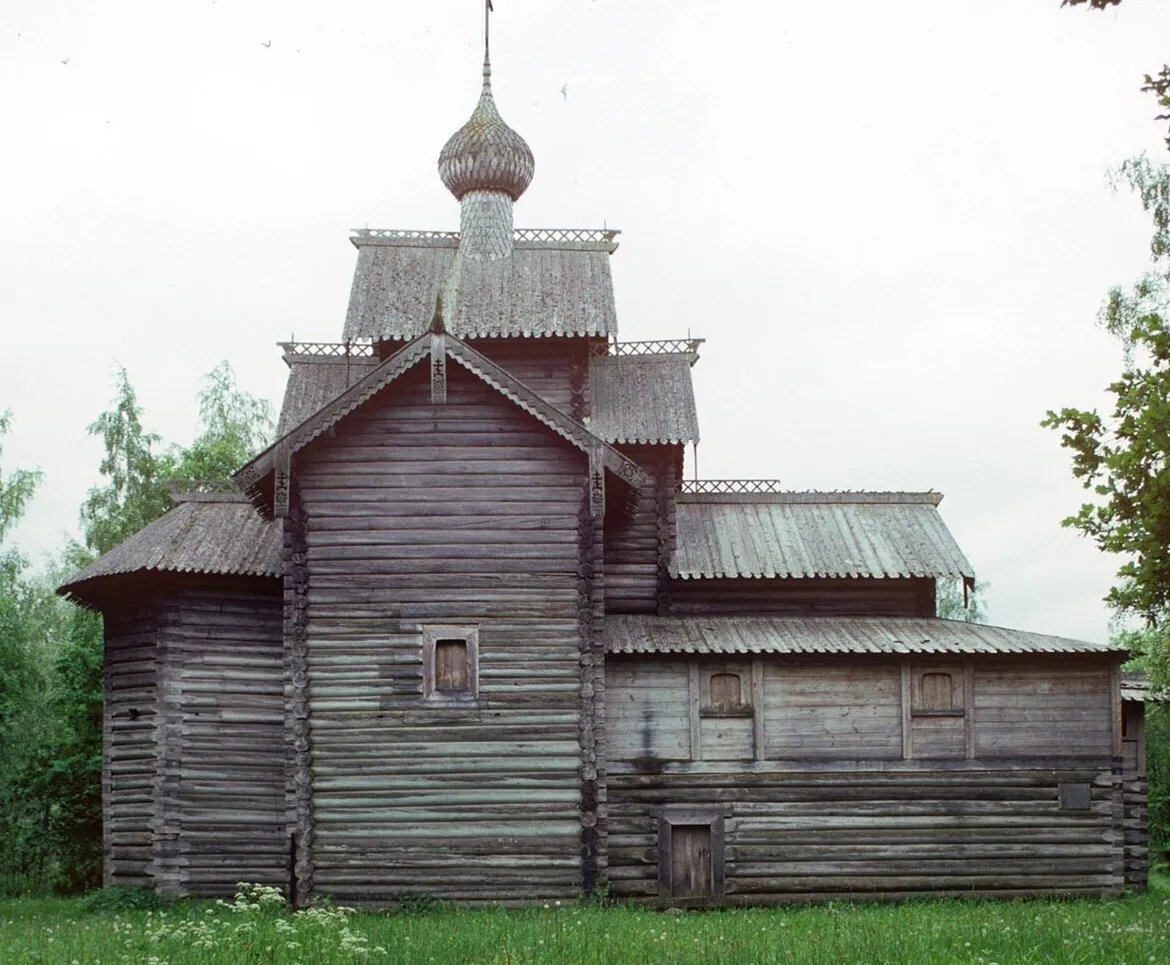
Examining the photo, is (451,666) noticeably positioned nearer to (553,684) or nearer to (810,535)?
(553,684)

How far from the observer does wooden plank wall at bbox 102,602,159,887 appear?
81.5 feet

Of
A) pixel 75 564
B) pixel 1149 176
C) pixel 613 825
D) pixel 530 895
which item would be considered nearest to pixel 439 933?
pixel 530 895

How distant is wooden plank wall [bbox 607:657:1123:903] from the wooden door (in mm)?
339

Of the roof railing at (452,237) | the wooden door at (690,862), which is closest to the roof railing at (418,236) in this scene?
the roof railing at (452,237)

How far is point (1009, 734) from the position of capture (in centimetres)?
2461

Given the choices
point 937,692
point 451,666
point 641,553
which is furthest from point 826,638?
point 451,666

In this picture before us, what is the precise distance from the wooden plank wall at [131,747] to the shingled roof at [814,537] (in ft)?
Answer: 31.8

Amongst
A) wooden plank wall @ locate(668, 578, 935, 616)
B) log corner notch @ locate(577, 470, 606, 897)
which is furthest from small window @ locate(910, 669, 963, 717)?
log corner notch @ locate(577, 470, 606, 897)

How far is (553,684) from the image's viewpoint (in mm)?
22594

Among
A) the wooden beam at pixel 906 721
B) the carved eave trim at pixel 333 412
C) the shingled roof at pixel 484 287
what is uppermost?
the shingled roof at pixel 484 287

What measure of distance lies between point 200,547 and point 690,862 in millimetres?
10036

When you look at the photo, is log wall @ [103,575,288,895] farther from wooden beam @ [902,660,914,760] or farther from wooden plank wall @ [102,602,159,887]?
wooden beam @ [902,660,914,760]

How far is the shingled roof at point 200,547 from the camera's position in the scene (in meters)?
24.4

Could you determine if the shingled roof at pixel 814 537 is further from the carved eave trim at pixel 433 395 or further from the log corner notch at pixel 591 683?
the carved eave trim at pixel 433 395
